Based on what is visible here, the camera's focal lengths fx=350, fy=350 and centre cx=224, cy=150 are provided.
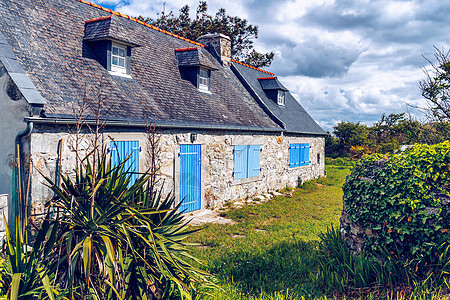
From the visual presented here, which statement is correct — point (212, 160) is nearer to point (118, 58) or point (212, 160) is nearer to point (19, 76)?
point (118, 58)

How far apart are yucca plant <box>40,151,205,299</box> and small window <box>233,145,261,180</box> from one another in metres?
7.85

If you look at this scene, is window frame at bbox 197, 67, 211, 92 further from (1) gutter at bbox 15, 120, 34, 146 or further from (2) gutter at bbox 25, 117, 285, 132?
(1) gutter at bbox 15, 120, 34, 146

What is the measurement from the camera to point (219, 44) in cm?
1541

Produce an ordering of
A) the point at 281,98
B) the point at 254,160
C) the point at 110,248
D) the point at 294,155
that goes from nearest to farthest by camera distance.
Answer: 1. the point at 110,248
2. the point at 254,160
3. the point at 294,155
4. the point at 281,98

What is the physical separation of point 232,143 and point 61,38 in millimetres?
5773

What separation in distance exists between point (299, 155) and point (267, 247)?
10.3 meters

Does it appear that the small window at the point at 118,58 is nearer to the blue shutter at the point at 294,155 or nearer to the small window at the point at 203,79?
the small window at the point at 203,79

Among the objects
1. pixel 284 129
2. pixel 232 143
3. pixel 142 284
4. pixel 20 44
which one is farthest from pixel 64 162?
pixel 284 129

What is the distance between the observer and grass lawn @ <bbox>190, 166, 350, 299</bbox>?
15.8 feet

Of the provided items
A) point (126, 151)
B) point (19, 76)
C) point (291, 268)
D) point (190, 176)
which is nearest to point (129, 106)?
point (126, 151)

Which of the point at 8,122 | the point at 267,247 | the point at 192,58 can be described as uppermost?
the point at 192,58

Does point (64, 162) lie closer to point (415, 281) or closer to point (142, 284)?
point (142, 284)

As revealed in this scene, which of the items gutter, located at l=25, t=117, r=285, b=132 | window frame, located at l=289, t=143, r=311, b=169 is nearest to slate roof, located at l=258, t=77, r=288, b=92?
window frame, located at l=289, t=143, r=311, b=169

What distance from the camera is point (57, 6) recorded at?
945cm
